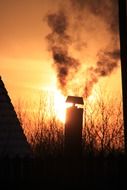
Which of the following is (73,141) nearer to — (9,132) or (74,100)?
(74,100)

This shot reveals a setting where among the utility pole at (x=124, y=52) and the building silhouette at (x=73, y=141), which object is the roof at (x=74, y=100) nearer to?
the building silhouette at (x=73, y=141)

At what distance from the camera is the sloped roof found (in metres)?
14.4

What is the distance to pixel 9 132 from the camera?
1459 cm

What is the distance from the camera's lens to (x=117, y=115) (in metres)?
23.2

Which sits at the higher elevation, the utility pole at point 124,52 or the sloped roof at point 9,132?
Answer: the utility pole at point 124,52

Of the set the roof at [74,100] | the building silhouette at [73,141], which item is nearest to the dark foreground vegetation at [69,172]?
the building silhouette at [73,141]

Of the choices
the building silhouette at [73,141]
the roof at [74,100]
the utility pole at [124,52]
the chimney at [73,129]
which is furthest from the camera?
the roof at [74,100]

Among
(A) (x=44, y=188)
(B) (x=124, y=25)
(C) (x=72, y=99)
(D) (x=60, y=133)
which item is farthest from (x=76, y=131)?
(D) (x=60, y=133)

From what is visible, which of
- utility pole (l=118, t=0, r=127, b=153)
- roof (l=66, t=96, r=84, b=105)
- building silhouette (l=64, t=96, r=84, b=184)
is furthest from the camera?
roof (l=66, t=96, r=84, b=105)

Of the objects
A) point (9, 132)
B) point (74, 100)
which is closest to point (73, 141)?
point (74, 100)

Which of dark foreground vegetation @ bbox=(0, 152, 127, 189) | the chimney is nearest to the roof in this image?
the chimney

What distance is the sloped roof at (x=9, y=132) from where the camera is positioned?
14.4 meters

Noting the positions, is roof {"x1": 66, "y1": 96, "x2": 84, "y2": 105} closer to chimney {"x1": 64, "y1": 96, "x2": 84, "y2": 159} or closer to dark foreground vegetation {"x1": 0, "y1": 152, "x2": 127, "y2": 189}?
chimney {"x1": 64, "y1": 96, "x2": 84, "y2": 159}

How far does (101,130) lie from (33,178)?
1127 cm
